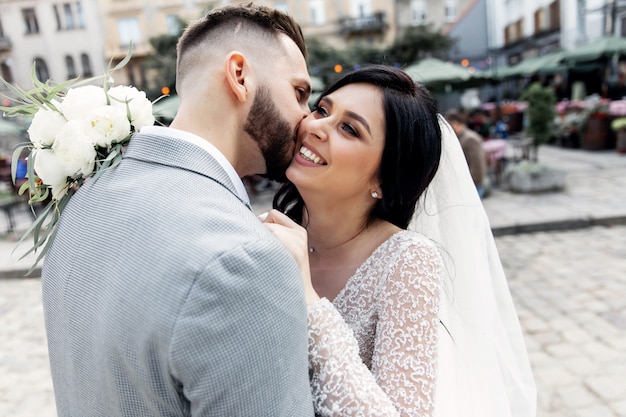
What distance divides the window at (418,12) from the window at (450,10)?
1.85 metres

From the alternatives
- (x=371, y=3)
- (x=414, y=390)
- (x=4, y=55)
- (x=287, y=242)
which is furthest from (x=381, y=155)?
(x=4, y=55)

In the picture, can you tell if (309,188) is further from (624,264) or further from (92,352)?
(624,264)

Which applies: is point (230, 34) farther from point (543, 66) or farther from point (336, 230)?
point (543, 66)

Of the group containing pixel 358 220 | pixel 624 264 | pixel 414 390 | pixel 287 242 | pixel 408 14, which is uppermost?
pixel 408 14

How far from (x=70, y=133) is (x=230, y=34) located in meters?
0.57

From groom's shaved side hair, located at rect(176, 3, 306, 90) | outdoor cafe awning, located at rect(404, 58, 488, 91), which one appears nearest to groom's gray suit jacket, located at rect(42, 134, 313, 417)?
groom's shaved side hair, located at rect(176, 3, 306, 90)

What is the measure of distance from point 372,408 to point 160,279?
0.67 m

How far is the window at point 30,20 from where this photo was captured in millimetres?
34438

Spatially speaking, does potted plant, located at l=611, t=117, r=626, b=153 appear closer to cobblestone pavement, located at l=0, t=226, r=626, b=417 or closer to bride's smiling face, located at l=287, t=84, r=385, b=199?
cobblestone pavement, located at l=0, t=226, r=626, b=417

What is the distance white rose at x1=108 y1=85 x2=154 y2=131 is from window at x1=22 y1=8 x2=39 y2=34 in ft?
132

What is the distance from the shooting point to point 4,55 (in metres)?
34.3

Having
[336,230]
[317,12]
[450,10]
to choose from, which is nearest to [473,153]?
[336,230]

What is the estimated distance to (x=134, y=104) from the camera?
4.87 feet

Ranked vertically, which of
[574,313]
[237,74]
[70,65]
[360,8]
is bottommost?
[574,313]
